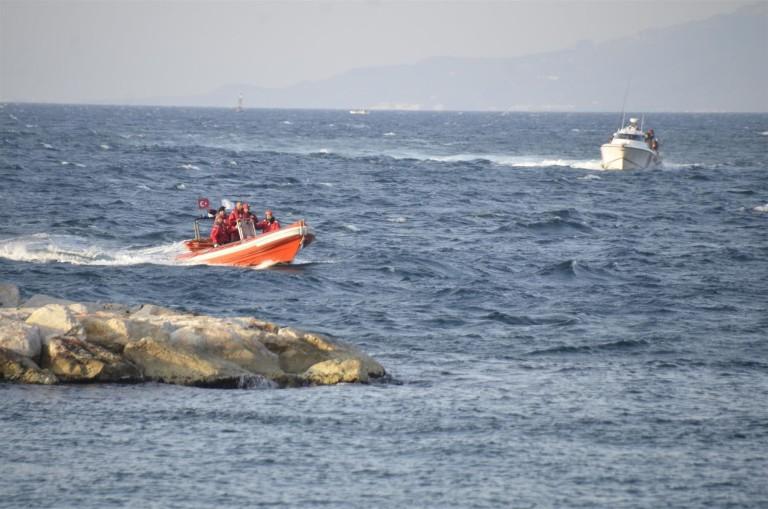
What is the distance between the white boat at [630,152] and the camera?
7244 cm

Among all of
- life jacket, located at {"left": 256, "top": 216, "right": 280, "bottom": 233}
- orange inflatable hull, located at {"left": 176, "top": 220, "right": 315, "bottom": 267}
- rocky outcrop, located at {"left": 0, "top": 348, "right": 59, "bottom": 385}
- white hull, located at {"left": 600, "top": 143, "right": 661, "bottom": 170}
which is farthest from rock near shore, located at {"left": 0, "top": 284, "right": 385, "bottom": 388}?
white hull, located at {"left": 600, "top": 143, "right": 661, "bottom": 170}

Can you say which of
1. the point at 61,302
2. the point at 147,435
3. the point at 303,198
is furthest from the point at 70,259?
the point at 303,198

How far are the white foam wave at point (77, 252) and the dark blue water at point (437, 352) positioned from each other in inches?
7.0

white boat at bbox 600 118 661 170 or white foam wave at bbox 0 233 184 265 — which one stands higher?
white boat at bbox 600 118 661 170

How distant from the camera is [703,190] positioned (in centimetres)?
6325

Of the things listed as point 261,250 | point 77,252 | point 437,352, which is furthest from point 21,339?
Answer: point 77,252

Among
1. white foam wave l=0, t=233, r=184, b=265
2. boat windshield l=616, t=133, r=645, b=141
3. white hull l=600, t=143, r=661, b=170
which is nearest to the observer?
white foam wave l=0, t=233, r=184, b=265

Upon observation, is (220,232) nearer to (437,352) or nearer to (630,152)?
(437,352)

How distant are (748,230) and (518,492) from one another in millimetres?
33978

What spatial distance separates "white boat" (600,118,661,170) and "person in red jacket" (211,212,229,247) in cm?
4267

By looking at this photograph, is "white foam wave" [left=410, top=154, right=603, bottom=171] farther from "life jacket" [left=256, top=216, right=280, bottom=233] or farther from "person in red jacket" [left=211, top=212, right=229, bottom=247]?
"person in red jacket" [left=211, top=212, right=229, bottom=247]

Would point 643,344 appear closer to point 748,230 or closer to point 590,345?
point 590,345

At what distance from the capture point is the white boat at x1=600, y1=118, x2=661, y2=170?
72438 millimetres

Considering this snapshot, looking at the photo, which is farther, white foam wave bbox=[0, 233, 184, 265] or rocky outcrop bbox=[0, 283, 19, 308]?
white foam wave bbox=[0, 233, 184, 265]
